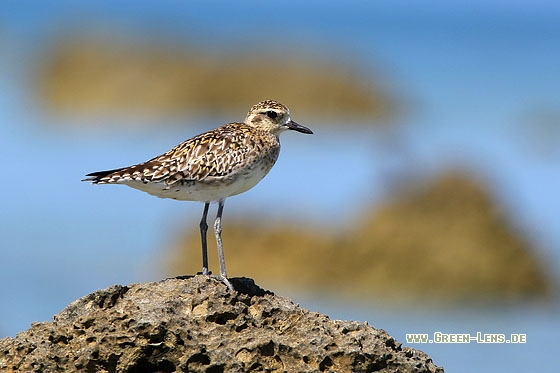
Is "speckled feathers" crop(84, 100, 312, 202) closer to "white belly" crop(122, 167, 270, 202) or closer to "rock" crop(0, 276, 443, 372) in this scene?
"white belly" crop(122, 167, 270, 202)

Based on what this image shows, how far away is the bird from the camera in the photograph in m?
13.1

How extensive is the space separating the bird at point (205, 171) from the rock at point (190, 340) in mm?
1620

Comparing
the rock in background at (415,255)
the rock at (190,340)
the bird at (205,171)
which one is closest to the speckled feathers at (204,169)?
the bird at (205,171)

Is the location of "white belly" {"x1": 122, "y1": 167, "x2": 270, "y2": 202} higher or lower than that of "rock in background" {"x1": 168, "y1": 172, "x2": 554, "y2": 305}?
lower

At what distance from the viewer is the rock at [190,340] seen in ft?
35.7

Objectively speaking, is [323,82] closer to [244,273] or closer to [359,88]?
[359,88]

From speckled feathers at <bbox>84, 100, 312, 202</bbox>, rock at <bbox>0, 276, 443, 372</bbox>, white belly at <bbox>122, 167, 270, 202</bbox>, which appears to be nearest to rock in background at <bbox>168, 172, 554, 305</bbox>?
speckled feathers at <bbox>84, 100, 312, 202</bbox>

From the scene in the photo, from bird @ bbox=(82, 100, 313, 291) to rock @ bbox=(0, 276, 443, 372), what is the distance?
5.32 ft

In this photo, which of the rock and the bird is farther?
the bird

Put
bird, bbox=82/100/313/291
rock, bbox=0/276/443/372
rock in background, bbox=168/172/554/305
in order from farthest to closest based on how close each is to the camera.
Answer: rock in background, bbox=168/172/554/305 → bird, bbox=82/100/313/291 → rock, bbox=0/276/443/372

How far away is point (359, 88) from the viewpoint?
223 feet

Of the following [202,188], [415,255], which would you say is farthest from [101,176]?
[415,255]

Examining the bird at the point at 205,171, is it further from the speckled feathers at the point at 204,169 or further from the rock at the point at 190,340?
the rock at the point at 190,340

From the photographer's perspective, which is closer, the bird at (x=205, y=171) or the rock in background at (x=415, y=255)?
the bird at (x=205, y=171)
